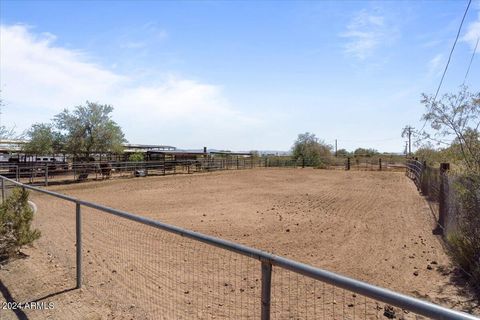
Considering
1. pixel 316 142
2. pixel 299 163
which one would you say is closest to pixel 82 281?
pixel 299 163

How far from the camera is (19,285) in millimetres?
5160

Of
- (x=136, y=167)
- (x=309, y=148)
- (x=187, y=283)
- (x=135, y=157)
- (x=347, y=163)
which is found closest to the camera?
(x=187, y=283)

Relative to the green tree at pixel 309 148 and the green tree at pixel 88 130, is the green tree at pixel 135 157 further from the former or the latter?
the green tree at pixel 309 148

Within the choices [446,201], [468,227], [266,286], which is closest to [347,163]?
[446,201]

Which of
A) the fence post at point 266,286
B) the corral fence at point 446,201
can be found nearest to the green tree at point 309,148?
the corral fence at point 446,201

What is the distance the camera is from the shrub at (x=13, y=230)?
6.41 metres

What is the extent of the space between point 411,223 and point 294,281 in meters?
6.42

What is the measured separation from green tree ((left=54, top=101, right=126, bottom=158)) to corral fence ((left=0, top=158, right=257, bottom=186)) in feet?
6.63

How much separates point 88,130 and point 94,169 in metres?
6.94

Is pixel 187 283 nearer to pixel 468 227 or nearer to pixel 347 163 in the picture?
pixel 468 227

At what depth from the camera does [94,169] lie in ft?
88.1

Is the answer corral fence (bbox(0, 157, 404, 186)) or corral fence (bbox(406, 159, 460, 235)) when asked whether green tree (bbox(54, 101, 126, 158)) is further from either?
corral fence (bbox(406, 159, 460, 235))

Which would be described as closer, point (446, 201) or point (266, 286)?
point (266, 286)

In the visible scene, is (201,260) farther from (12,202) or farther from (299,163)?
(299,163)
